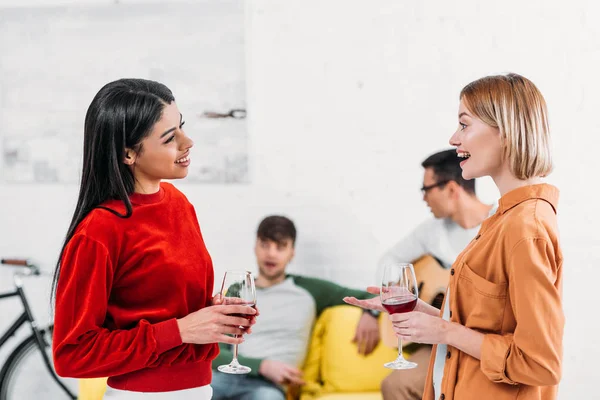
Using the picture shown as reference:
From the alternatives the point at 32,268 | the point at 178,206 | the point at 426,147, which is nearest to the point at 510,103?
the point at 178,206

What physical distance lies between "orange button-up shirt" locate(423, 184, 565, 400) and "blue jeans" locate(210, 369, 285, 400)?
1.79 metres

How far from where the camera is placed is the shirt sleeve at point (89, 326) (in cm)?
154

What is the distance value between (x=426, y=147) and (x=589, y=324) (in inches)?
48.1

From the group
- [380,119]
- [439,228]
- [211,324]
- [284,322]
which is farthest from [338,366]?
[211,324]

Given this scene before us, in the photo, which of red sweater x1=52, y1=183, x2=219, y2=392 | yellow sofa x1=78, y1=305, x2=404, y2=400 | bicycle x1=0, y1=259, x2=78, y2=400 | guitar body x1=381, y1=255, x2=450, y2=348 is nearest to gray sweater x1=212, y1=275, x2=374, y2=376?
yellow sofa x1=78, y1=305, x2=404, y2=400

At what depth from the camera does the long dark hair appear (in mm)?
1641

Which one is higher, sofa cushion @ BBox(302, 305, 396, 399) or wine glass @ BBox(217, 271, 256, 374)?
wine glass @ BBox(217, 271, 256, 374)

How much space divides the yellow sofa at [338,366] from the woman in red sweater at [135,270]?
5.41 ft

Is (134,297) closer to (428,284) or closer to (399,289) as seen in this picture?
(399,289)

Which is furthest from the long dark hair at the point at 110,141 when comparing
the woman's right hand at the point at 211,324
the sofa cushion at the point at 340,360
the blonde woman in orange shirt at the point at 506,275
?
the sofa cushion at the point at 340,360

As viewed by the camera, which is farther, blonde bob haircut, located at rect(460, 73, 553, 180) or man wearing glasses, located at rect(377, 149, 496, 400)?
man wearing glasses, located at rect(377, 149, 496, 400)

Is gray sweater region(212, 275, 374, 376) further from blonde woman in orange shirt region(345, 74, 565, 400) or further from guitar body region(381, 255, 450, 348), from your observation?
blonde woman in orange shirt region(345, 74, 565, 400)

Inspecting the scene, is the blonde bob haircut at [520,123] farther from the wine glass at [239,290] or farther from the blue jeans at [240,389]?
the blue jeans at [240,389]

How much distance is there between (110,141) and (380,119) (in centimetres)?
207
